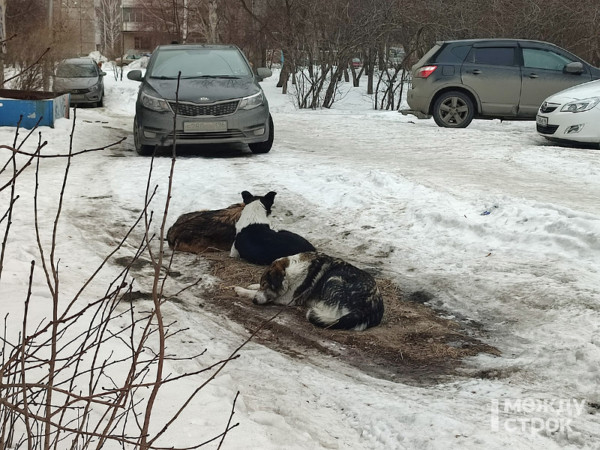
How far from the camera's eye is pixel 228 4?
114 feet

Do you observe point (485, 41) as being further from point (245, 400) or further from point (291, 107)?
point (245, 400)

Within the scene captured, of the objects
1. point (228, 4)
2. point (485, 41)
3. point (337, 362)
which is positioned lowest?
point (337, 362)

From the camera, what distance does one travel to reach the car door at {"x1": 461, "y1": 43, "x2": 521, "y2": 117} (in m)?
14.8

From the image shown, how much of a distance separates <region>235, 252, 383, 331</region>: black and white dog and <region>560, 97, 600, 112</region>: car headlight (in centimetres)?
840

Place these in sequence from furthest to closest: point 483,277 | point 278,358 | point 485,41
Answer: point 485,41
point 483,277
point 278,358

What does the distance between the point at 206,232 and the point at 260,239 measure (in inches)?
28.7

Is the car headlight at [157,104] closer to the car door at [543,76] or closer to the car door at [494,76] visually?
the car door at [494,76]

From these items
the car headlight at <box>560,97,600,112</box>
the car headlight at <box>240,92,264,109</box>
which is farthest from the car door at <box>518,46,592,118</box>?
the car headlight at <box>240,92,264,109</box>

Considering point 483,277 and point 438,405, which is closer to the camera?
point 438,405

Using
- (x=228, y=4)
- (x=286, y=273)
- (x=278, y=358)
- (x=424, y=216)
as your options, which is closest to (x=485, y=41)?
(x=424, y=216)

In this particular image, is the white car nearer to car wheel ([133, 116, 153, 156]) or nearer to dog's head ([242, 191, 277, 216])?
car wheel ([133, 116, 153, 156])

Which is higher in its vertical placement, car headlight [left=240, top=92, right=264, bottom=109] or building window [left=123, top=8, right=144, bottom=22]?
building window [left=123, top=8, right=144, bottom=22]

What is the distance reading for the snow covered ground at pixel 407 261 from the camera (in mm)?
3365

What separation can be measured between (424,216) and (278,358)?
354cm
